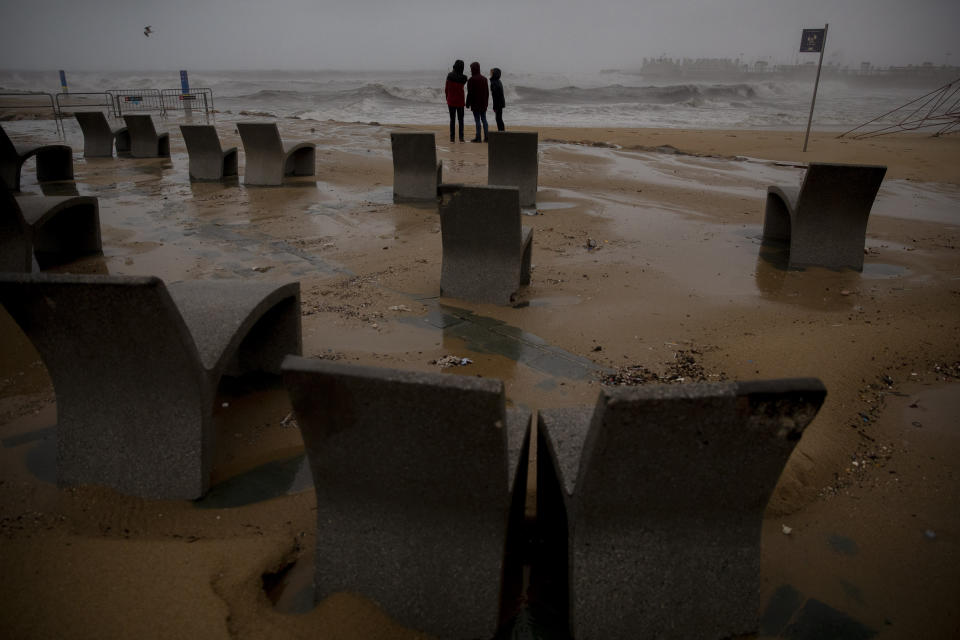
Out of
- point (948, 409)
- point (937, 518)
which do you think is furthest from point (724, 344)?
point (937, 518)

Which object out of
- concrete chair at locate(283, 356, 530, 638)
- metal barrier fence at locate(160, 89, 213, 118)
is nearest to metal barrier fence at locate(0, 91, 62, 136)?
metal barrier fence at locate(160, 89, 213, 118)

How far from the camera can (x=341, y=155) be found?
15570mm

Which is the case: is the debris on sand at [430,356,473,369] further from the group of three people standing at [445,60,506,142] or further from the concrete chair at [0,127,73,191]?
the group of three people standing at [445,60,506,142]

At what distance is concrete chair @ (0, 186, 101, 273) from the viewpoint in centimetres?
576

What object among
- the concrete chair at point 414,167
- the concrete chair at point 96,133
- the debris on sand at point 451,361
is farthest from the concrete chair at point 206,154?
the debris on sand at point 451,361

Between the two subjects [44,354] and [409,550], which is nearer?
[409,550]

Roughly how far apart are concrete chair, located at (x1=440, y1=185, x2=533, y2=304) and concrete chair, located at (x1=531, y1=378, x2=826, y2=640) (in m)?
3.33

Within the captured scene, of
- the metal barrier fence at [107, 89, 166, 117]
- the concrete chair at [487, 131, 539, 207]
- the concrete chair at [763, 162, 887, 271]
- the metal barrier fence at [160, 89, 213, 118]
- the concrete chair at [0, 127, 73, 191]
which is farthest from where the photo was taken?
the metal barrier fence at [160, 89, 213, 118]

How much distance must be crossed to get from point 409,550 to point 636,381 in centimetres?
245

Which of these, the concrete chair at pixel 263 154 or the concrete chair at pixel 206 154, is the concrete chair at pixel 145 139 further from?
the concrete chair at pixel 263 154

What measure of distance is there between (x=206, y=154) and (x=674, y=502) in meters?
12.0

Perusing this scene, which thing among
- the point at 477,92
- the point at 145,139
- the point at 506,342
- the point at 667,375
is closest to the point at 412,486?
the point at 667,375

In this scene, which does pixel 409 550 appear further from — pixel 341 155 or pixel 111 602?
pixel 341 155

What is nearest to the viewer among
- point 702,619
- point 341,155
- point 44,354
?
point 702,619
